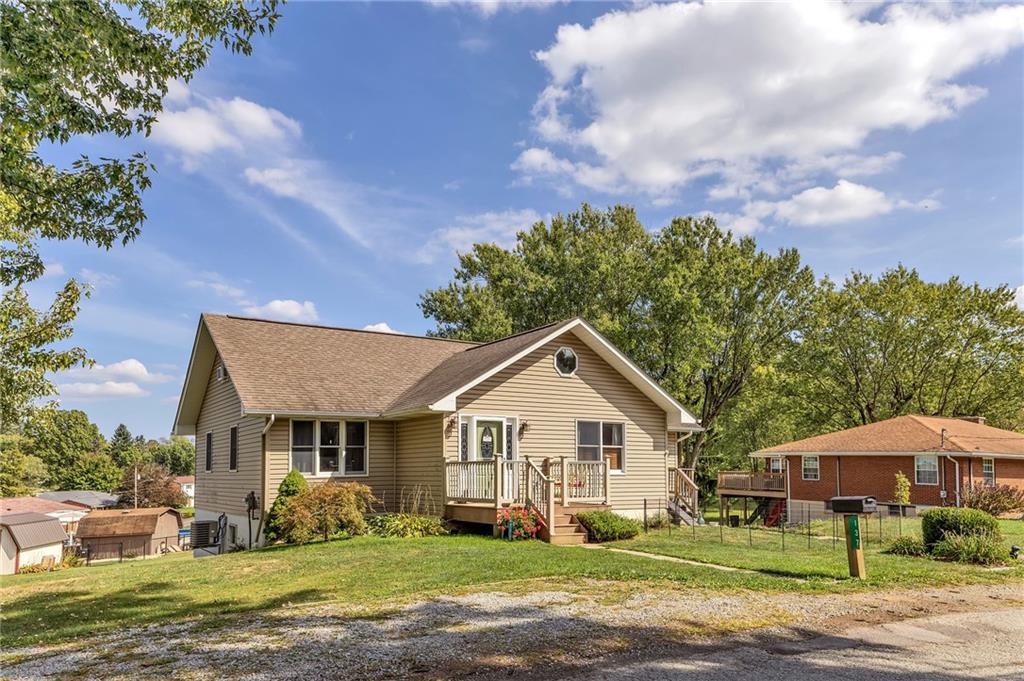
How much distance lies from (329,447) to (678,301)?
18359mm

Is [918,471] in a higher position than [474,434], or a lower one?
lower

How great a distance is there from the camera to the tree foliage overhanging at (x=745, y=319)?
107 ft

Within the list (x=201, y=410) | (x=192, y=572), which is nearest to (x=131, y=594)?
(x=192, y=572)

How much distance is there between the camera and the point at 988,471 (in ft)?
93.5

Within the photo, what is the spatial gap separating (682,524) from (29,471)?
66944mm

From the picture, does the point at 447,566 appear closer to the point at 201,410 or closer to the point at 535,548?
the point at 535,548

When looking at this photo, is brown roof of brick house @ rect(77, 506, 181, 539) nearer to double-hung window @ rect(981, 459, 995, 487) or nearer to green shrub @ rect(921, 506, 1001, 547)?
green shrub @ rect(921, 506, 1001, 547)

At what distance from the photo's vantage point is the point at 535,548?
1311 cm

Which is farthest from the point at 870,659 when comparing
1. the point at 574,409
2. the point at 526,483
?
the point at 574,409

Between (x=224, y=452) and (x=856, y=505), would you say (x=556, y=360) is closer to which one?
(x=856, y=505)

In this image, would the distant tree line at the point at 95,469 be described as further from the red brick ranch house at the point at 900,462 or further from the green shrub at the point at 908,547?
the green shrub at the point at 908,547

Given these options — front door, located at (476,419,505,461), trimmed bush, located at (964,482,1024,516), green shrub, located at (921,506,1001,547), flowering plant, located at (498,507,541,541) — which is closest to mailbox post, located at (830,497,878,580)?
green shrub, located at (921,506,1001,547)

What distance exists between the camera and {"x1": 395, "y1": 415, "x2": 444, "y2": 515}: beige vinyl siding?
1717 centimetres

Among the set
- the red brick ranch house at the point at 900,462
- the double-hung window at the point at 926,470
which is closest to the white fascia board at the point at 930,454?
the red brick ranch house at the point at 900,462
